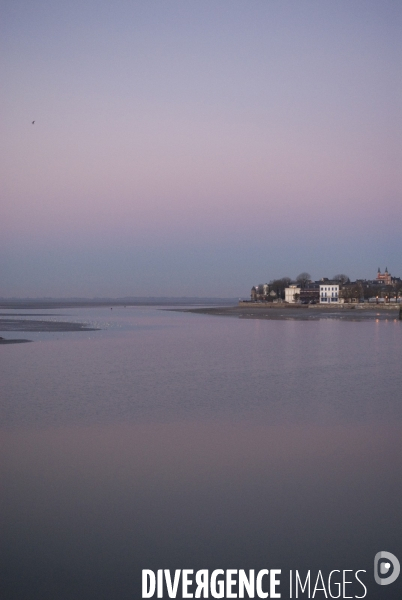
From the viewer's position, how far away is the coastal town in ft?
379

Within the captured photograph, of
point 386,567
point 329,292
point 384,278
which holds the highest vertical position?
point 384,278

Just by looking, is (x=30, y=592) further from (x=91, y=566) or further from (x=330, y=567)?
(x=330, y=567)

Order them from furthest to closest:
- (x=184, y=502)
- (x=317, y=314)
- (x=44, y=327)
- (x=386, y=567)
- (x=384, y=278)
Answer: (x=384, y=278) → (x=317, y=314) → (x=44, y=327) → (x=184, y=502) → (x=386, y=567)

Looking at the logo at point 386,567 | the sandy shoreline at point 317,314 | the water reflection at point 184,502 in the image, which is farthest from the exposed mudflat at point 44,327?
the logo at point 386,567

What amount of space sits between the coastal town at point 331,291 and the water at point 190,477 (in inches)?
3714

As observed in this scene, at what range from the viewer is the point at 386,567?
5805 mm

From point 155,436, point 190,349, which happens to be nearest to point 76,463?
point 155,436

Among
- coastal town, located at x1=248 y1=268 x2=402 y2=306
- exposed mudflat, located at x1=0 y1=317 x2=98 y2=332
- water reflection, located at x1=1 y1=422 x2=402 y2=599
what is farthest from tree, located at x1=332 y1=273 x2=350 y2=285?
water reflection, located at x1=1 y1=422 x2=402 y2=599

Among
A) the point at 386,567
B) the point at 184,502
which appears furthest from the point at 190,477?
the point at 386,567

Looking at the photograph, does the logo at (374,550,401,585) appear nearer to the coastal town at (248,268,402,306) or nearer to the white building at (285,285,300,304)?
the coastal town at (248,268,402,306)

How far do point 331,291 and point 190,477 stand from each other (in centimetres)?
11969

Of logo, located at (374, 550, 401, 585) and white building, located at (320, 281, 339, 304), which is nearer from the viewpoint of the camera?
logo, located at (374, 550, 401, 585)

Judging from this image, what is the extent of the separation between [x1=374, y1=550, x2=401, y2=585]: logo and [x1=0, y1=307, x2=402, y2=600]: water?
0.07 metres

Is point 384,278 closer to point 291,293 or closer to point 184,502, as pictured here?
point 291,293
